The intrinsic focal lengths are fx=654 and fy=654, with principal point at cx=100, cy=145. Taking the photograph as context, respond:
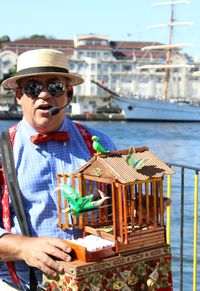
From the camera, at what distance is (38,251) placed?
7.93ft

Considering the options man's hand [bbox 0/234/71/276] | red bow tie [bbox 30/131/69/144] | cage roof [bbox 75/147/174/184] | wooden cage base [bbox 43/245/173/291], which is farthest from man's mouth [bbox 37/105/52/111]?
wooden cage base [bbox 43/245/173/291]

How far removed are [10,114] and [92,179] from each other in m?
73.1

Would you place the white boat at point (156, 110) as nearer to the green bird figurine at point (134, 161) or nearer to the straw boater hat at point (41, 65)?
the straw boater hat at point (41, 65)

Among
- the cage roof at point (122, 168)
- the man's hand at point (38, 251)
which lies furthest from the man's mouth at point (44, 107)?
the man's hand at point (38, 251)

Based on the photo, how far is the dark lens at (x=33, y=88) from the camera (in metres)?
2.79

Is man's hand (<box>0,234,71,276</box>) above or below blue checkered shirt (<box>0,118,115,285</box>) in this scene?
below

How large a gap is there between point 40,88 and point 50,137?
0.22 meters

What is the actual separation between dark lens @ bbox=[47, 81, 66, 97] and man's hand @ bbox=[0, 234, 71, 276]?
64cm

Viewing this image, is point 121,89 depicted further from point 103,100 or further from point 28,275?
point 28,275

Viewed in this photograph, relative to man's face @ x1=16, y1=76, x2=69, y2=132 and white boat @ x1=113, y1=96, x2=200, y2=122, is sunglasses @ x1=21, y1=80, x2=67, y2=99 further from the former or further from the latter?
white boat @ x1=113, y1=96, x2=200, y2=122

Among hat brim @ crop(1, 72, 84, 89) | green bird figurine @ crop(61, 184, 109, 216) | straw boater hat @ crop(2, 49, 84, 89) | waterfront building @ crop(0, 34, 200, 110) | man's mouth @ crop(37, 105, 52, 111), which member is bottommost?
waterfront building @ crop(0, 34, 200, 110)

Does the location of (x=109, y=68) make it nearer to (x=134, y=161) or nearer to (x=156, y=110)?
(x=156, y=110)

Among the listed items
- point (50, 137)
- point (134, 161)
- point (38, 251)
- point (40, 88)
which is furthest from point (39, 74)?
point (38, 251)

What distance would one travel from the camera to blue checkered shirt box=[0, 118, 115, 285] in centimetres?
277
